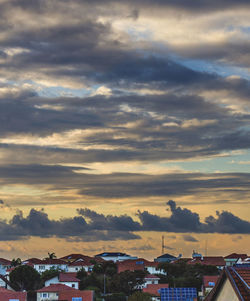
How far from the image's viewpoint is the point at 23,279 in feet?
558

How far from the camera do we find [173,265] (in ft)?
639

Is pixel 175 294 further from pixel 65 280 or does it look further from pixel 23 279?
pixel 23 279


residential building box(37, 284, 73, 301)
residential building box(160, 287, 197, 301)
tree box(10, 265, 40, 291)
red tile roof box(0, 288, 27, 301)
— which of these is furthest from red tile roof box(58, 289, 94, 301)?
residential building box(160, 287, 197, 301)

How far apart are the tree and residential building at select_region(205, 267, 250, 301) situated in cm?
14616

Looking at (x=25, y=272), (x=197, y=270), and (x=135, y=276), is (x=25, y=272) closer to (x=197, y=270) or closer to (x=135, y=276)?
(x=135, y=276)

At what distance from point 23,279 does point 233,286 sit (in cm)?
15025

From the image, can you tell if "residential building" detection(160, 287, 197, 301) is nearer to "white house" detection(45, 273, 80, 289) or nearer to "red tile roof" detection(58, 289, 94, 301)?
"red tile roof" detection(58, 289, 94, 301)

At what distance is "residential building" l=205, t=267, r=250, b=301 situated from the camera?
26.5 metres

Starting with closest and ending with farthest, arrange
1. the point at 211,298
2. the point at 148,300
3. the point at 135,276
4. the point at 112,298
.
→ the point at 211,298
the point at 148,300
the point at 112,298
the point at 135,276

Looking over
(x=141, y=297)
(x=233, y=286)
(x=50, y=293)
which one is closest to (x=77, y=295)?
(x=141, y=297)

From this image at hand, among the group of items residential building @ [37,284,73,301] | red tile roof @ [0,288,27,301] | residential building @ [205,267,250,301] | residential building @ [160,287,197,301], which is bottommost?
residential building @ [37,284,73,301]

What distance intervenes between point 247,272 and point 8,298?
10214cm

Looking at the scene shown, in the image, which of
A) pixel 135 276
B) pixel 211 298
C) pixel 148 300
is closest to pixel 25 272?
pixel 135 276

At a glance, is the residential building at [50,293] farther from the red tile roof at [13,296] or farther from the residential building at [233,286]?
the residential building at [233,286]
